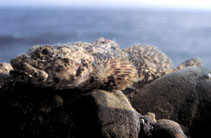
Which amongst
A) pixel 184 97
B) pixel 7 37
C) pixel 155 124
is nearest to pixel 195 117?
pixel 184 97

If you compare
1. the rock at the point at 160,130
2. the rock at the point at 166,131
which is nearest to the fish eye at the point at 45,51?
the rock at the point at 160,130

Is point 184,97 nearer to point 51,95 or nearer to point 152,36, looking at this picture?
point 51,95

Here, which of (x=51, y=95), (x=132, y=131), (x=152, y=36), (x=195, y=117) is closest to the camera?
(x=132, y=131)

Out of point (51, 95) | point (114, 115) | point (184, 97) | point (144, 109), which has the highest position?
point (51, 95)

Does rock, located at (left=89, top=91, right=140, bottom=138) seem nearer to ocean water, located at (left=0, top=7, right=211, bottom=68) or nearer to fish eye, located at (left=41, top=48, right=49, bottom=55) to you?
fish eye, located at (left=41, top=48, right=49, bottom=55)

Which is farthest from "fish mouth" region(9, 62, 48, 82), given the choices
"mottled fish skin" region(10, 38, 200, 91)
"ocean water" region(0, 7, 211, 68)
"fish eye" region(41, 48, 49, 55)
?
→ "ocean water" region(0, 7, 211, 68)

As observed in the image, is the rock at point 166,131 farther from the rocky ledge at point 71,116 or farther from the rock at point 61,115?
the rock at point 61,115

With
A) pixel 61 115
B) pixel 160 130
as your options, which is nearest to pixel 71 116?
pixel 61 115
